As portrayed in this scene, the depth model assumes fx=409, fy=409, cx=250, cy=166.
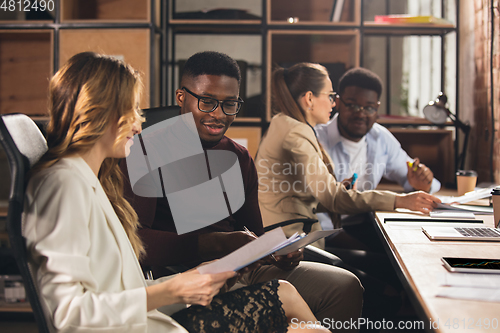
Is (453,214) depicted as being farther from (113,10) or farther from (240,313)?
(113,10)

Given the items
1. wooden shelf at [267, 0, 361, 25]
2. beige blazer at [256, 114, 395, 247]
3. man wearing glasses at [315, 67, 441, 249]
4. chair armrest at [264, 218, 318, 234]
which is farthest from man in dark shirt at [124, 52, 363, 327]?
wooden shelf at [267, 0, 361, 25]

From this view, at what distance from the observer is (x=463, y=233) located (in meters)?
1.26

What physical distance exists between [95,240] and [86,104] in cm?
28

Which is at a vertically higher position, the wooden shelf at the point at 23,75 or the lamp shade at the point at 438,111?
the wooden shelf at the point at 23,75

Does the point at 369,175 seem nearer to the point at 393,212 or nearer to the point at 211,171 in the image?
the point at 393,212

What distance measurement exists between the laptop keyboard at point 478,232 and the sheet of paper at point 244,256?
0.70m

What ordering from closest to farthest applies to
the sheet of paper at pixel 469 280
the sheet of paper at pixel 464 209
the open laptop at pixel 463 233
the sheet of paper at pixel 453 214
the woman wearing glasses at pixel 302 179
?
the sheet of paper at pixel 469 280 < the open laptop at pixel 463 233 < the sheet of paper at pixel 453 214 < the sheet of paper at pixel 464 209 < the woman wearing glasses at pixel 302 179

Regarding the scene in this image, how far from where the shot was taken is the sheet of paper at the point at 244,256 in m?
0.86

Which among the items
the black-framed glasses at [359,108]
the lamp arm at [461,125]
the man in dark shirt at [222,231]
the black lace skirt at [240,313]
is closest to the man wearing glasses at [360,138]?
the black-framed glasses at [359,108]

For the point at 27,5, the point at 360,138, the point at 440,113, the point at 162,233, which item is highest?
the point at 27,5

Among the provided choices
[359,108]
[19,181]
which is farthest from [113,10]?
[19,181]

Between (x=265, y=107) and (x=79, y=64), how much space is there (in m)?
1.67

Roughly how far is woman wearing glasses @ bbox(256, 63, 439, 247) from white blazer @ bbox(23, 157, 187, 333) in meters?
1.04

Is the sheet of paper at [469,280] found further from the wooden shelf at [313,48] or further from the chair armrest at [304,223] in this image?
the wooden shelf at [313,48]
